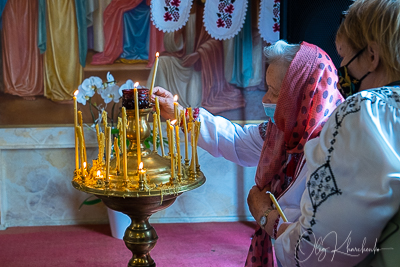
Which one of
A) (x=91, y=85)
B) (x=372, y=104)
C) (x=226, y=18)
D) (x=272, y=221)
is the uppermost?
(x=226, y=18)

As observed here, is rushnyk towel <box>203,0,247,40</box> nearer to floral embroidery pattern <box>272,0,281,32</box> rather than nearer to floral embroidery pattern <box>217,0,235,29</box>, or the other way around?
floral embroidery pattern <box>217,0,235,29</box>

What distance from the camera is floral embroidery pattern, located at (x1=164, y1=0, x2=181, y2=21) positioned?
3.61m

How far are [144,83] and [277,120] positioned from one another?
224 centimetres

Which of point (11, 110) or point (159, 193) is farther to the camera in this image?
point (11, 110)

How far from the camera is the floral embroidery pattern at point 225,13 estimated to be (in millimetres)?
3652

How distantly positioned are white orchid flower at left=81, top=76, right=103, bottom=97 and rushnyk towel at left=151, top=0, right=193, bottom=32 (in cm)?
69

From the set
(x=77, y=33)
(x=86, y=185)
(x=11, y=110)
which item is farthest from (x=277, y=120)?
(x=11, y=110)

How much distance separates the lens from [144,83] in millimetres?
3723

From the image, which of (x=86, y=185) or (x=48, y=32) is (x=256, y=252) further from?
(x=48, y=32)

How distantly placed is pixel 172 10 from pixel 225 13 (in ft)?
1.43

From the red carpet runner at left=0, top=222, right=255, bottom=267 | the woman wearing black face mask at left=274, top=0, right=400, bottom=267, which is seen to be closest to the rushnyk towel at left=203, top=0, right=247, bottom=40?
the red carpet runner at left=0, top=222, right=255, bottom=267

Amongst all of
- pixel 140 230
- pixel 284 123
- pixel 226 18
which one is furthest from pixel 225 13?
pixel 140 230

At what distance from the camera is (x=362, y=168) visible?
0.92 metres

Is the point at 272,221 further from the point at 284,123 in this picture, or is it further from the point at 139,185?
the point at 139,185
